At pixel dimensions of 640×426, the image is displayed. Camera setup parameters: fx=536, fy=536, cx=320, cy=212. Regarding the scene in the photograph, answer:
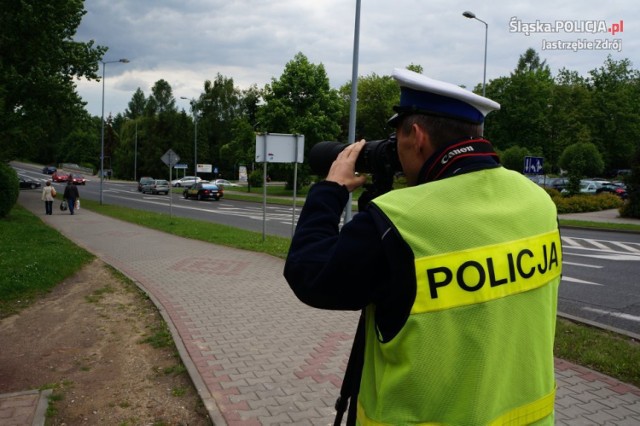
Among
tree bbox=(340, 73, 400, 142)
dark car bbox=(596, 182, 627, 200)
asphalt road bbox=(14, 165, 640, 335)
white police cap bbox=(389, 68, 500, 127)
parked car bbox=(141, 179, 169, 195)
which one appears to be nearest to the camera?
white police cap bbox=(389, 68, 500, 127)

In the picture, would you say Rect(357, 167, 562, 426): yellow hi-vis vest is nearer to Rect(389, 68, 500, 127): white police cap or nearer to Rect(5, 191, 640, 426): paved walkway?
Rect(389, 68, 500, 127): white police cap

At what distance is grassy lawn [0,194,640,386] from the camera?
5.28m

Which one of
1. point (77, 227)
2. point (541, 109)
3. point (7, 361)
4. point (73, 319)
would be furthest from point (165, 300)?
point (541, 109)

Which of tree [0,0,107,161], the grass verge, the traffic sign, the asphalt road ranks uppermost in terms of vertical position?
tree [0,0,107,161]

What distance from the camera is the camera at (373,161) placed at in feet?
5.50

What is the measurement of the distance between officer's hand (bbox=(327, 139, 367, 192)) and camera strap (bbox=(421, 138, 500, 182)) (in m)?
0.25

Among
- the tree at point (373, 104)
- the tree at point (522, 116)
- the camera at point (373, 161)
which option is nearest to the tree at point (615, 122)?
the tree at point (522, 116)

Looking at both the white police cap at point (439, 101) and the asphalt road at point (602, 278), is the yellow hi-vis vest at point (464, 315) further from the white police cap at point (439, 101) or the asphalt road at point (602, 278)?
the asphalt road at point (602, 278)

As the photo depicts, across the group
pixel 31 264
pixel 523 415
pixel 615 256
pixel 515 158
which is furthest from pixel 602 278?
pixel 515 158

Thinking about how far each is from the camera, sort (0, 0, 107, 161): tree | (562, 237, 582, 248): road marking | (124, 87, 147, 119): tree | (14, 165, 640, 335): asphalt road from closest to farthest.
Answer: (14, 165, 640, 335): asphalt road → (562, 237, 582, 248): road marking → (0, 0, 107, 161): tree → (124, 87, 147, 119): tree

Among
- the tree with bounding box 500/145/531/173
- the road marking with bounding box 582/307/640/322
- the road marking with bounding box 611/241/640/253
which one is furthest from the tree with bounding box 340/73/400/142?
the road marking with bounding box 582/307/640/322

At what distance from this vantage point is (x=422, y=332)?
1.33 meters

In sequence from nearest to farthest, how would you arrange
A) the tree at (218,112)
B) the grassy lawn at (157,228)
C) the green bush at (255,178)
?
the grassy lawn at (157,228)
the green bush at (255,178)
the tree at (218,112)

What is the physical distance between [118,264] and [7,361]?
588 cm
